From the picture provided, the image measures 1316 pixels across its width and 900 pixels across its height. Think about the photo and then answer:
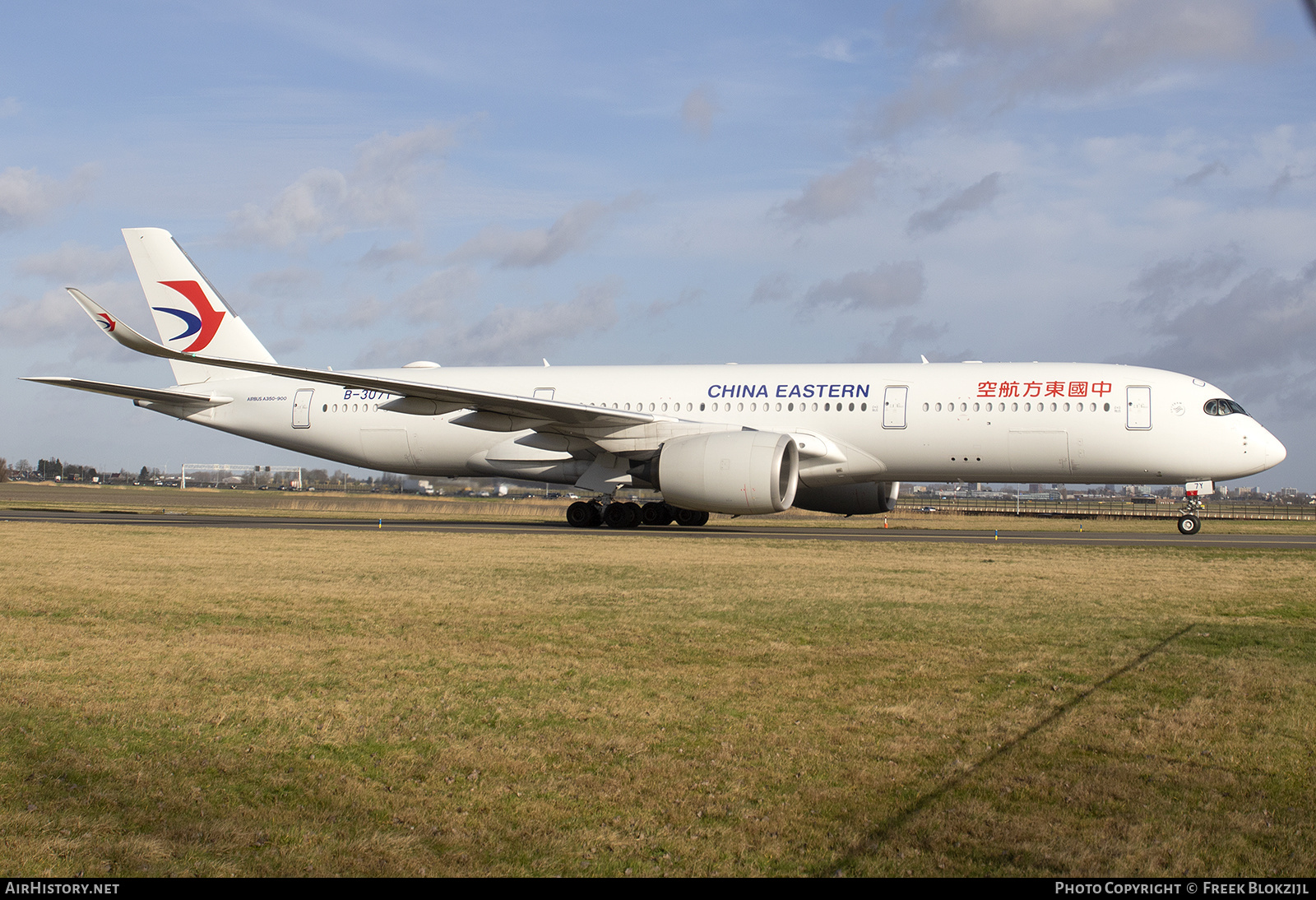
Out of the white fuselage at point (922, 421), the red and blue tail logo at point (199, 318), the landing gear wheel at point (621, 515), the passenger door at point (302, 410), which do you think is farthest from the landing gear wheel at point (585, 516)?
the red and blue tail logo at point (199, 318)

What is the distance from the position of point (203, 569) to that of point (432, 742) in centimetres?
948

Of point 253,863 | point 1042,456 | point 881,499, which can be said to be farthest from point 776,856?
point 881,499

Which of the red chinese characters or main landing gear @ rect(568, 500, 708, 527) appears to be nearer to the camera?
the red chinese characters

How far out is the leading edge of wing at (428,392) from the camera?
784 inches

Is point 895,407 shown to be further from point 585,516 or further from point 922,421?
point 585,516

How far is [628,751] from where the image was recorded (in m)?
5.40

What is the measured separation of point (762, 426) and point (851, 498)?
11.4 feet

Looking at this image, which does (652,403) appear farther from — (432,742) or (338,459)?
(432,742)

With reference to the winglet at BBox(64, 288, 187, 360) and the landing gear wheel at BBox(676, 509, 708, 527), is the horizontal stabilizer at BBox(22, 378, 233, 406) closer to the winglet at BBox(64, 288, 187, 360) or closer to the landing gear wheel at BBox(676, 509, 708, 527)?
the winglet at BBox(64, 288, 187, 360)

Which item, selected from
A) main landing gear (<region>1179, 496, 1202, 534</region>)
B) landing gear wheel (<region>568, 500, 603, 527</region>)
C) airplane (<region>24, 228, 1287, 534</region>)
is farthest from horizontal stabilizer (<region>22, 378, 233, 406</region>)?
main landing gear (<region>1179, 496, 1202, 534</region>)

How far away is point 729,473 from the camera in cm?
2086

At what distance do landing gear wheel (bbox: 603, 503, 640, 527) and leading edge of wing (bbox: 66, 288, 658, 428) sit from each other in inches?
92.5

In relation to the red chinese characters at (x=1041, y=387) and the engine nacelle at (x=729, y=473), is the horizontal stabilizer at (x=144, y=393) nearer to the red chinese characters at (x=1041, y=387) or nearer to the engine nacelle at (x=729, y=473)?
the engine nacelle at (x=729, y=473)

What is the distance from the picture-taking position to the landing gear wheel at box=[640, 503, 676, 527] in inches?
1027
